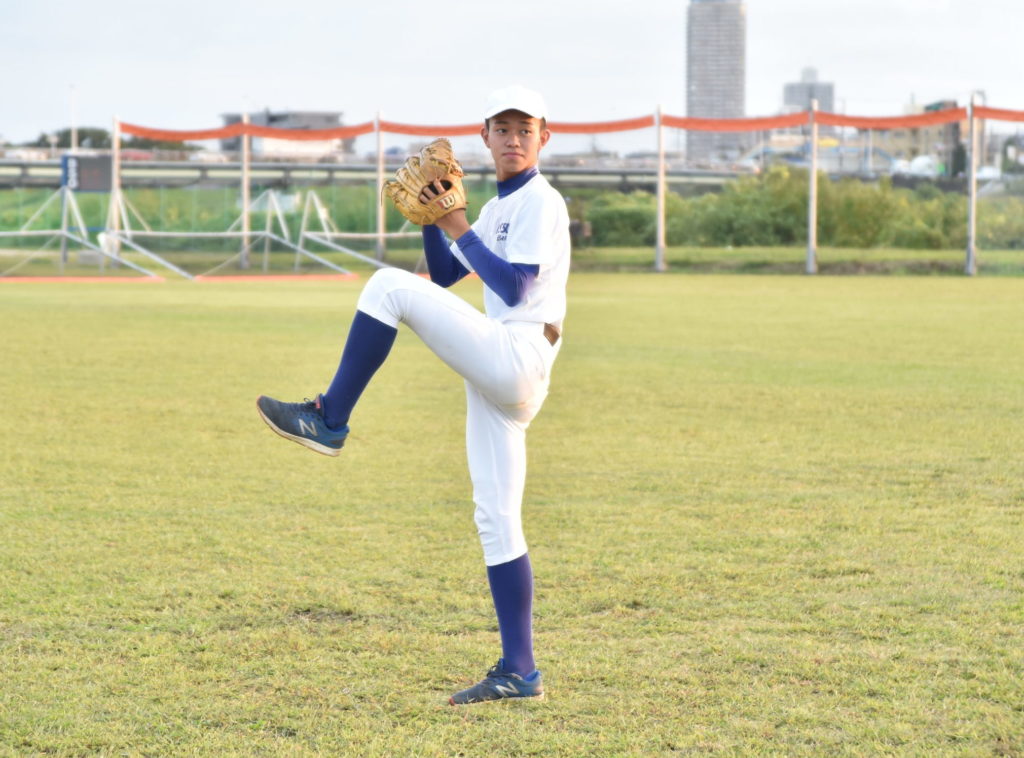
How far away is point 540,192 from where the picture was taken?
4.29m

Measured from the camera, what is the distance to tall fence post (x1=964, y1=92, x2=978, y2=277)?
3431 centimetres

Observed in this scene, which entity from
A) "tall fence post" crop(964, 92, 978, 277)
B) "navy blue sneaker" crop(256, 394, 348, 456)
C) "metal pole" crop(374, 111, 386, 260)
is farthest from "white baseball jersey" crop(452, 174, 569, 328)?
"tall fence post" crop(964, 92, 978, 277)

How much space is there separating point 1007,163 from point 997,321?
17787mm

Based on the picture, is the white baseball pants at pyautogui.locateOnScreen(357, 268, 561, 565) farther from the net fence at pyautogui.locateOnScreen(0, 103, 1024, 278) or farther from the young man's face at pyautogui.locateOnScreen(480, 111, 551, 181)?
the net fence at pyautogui.locateOnScreen(0, 103, 1024, 278)

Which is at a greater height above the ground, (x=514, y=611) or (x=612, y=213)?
(x=612, y=213)

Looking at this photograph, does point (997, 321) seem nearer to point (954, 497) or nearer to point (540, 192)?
point (954, 497)

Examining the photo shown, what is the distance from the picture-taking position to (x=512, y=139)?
4312 mm

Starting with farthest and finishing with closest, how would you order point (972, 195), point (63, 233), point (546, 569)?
point (972, 195), point (63, 233), point (546, 569)

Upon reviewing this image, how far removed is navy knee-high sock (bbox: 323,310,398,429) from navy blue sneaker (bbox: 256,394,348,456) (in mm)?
28

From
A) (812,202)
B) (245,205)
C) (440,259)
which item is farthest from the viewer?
(245,205)

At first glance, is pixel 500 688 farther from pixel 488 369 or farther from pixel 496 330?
pixel 496 330

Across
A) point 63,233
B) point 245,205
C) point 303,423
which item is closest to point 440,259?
point 303,423

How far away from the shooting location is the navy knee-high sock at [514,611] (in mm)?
4332

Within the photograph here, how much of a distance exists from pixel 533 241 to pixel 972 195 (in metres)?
32.9
